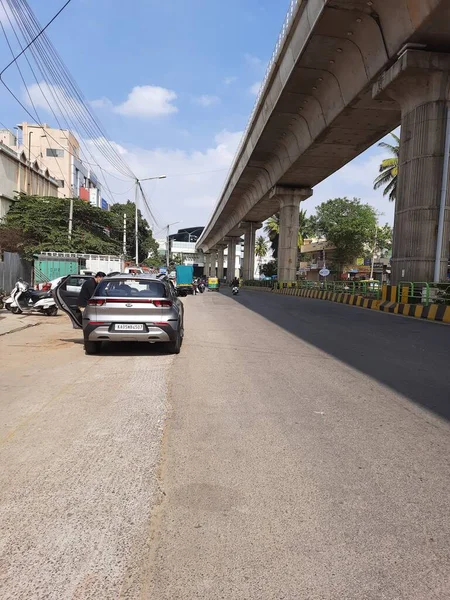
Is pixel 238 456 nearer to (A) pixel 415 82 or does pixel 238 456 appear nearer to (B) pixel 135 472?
(B) pixel 135 472

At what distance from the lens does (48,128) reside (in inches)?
2387

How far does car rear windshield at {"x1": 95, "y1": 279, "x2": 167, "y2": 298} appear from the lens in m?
8.40

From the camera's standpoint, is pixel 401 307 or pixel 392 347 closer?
pixel 392 347

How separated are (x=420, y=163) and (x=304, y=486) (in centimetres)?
1746

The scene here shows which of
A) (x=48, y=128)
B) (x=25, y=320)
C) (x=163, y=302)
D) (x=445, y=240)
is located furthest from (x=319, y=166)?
(x=48, y=128)

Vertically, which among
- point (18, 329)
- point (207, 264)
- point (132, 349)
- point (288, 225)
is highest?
point (288, 225)

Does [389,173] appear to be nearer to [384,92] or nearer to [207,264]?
[384,92]

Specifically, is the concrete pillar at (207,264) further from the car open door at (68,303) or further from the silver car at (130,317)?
the silver car at (130,317)

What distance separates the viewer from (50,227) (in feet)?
111

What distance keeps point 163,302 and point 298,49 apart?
15.8 m

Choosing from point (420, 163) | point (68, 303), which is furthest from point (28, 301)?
point (420, 163)

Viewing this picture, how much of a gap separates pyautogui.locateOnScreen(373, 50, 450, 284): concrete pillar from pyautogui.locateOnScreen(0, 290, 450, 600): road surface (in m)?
12.3

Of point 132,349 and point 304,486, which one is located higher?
point 304,486

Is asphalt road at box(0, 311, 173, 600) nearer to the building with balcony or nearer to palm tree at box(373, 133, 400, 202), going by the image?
palm tree at box(373, 133, 400, 202)
